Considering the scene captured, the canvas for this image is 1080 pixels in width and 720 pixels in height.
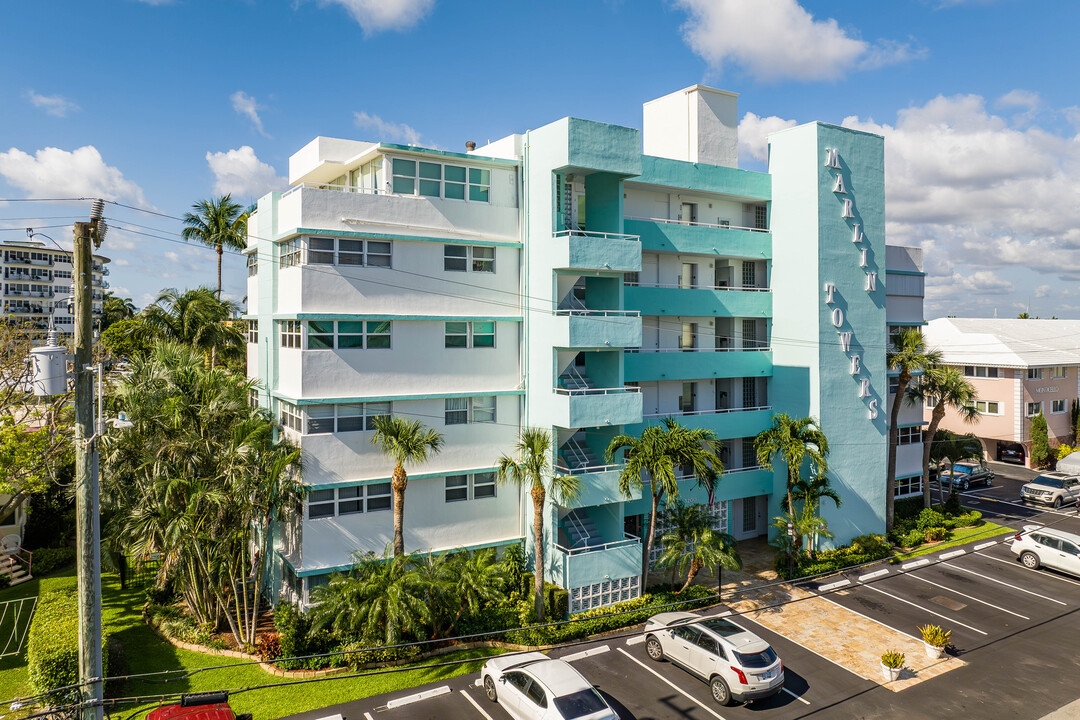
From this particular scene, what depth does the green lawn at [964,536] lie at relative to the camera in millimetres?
34188

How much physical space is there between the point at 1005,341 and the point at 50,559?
67.9 metres

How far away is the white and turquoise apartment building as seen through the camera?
25172 mm

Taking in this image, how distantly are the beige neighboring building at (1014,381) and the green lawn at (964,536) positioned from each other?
15.5 m

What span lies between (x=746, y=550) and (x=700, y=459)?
1129cm

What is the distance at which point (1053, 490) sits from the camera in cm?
4322

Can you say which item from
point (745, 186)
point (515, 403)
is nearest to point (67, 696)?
point (515, 403)

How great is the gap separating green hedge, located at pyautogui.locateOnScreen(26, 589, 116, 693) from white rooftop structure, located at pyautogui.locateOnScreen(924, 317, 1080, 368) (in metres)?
61.1

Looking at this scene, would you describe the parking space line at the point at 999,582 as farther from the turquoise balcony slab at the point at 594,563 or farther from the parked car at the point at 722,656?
the turquoise balcony slab at the point at 594,563

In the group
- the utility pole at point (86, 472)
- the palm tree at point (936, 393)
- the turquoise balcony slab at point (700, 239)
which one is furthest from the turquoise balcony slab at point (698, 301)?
the utility pole at point (86, 472)

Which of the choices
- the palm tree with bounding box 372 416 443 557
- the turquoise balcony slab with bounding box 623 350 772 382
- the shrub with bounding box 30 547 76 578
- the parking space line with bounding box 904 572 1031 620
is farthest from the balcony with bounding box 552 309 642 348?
the shrub with bounding box 30 547 76 578

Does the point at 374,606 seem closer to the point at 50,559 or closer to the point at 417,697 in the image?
the point at 417,697

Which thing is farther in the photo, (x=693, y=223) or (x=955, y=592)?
(x=693, y=223)

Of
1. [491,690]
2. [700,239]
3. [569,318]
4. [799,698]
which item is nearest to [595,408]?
[569,318]

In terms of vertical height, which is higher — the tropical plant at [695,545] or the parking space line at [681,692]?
the tropical plant at [695,545]
